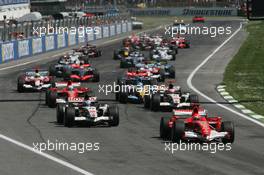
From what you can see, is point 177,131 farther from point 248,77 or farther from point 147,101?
point 248,77

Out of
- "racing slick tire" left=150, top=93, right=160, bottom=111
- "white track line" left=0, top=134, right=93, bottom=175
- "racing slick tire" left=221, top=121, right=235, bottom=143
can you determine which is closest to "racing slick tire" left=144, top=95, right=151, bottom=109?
"racing slick tire" left=150, top=93, right=160, bottom=111

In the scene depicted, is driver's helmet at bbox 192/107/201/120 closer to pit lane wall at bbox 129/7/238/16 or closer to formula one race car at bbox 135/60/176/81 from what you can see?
formula one race car at bbox 135/60/176/81

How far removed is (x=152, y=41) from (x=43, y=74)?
3441 cm

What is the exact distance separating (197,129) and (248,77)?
23.4 m

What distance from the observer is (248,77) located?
1708 inches

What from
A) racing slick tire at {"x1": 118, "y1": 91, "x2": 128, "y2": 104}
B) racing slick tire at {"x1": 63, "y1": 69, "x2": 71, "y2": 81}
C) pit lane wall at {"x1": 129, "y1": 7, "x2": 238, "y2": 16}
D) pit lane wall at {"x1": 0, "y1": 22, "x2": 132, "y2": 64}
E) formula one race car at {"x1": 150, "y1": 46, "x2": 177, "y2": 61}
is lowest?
pit lane wall at {"x1": 129, "y1": 7, "x2": 238, "y2": 16}

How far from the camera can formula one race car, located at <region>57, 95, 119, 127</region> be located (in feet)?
76.5

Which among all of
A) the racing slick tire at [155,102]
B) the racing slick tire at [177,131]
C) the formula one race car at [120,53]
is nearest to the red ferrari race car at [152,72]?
the racing slick tire at [155,102]

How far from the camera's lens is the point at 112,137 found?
21.4 metres

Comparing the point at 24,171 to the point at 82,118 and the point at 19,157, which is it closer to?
the point at 19,157

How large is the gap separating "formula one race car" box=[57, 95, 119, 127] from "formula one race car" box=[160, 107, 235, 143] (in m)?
2.78

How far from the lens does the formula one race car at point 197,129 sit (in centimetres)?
1975

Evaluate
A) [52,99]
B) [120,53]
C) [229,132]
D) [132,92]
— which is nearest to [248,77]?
[132,92]

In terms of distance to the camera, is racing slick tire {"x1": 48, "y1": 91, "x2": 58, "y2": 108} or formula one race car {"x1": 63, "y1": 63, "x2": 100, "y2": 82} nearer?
racing slick tire {"x1": 48, "y1": 91, "x2": 58, "y2": 108}
